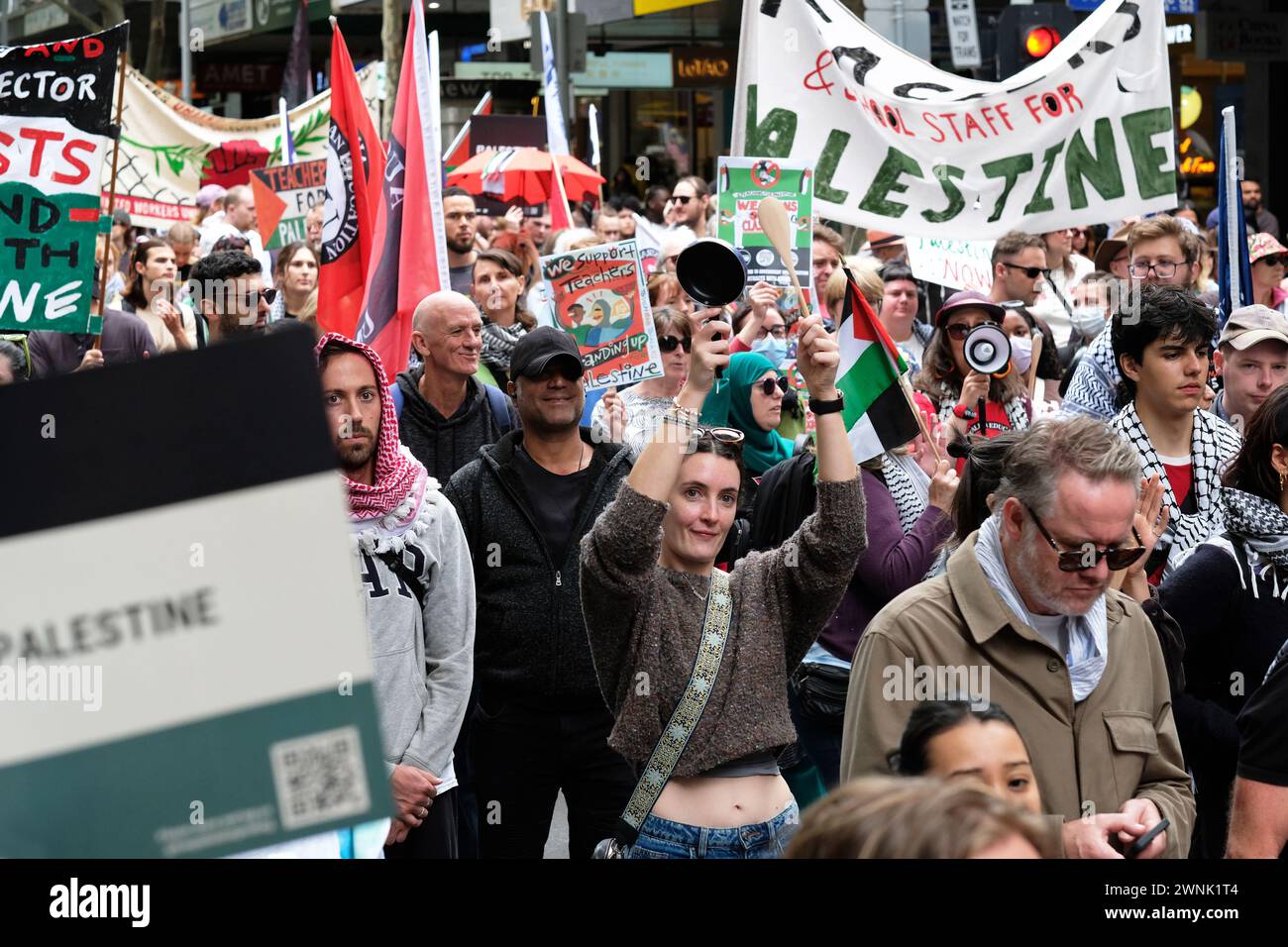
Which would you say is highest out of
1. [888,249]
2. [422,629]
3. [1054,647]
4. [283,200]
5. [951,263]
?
[283,200]

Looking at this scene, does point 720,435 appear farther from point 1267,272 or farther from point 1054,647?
point 1267,272

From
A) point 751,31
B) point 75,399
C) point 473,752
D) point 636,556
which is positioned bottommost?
point 473,752

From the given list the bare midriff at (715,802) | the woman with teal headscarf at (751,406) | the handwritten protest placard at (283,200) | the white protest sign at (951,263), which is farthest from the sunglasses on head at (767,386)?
the handwritten protest placard at (283,200)

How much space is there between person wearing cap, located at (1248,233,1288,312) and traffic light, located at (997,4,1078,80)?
7.70 feet

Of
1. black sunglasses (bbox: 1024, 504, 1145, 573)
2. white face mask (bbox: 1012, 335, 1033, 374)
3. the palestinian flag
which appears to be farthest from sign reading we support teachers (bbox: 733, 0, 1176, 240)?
black sunglasses (bbox: 1024, 504, 1145, 573)

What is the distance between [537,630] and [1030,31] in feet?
27.4

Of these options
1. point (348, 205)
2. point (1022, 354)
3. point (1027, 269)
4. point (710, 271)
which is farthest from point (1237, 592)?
point (348, 205)

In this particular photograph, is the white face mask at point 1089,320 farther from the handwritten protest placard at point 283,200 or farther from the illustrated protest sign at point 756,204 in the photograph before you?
the handwritten protest placard at point 283,200

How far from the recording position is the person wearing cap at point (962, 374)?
644 cm

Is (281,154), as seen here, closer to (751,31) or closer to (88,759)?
(751,31)

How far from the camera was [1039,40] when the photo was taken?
12469 millimetres

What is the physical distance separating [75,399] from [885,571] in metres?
3.56

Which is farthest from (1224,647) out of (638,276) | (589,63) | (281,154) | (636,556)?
(589,63)

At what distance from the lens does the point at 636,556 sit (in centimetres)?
399
